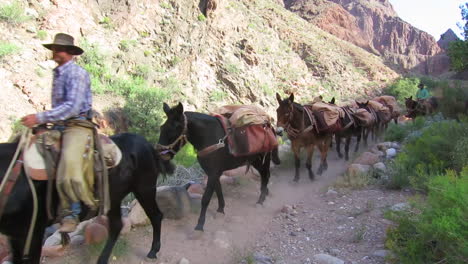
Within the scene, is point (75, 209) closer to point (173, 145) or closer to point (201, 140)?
point (173, 145)

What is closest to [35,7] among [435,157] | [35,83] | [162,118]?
[35,83]

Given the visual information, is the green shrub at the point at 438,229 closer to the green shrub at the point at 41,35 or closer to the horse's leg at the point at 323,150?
the horse's leg at the point at 323,150

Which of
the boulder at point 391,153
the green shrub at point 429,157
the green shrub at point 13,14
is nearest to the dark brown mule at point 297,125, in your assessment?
the green shrub at point 429,157

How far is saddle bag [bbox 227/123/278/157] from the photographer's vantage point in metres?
5.94

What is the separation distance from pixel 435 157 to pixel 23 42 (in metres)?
13.3

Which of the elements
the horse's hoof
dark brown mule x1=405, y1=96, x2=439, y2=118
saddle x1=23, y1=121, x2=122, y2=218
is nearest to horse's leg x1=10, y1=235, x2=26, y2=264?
saddle x1=23, y1=121, x2=122, y2=218

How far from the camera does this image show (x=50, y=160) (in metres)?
3.31

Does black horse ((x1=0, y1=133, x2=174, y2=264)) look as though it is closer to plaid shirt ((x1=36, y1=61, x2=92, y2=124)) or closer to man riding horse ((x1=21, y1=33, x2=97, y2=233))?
man riding horse ((x1=21, y1=33, x2=97, y2=233))

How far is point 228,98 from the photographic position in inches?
685

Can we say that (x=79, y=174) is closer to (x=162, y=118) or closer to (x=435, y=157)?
(x=435, y=157)

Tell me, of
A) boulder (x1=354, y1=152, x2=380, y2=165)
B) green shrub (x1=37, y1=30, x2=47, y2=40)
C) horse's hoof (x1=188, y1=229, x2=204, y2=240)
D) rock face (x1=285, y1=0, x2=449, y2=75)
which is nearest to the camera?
horse's hoof (x1=188, y1=229, x2=204, y2=240)

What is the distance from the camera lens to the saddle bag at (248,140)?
234 inches

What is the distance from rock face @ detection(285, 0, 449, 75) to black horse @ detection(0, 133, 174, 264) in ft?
170

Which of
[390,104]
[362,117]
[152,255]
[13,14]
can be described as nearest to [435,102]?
[390,104]
